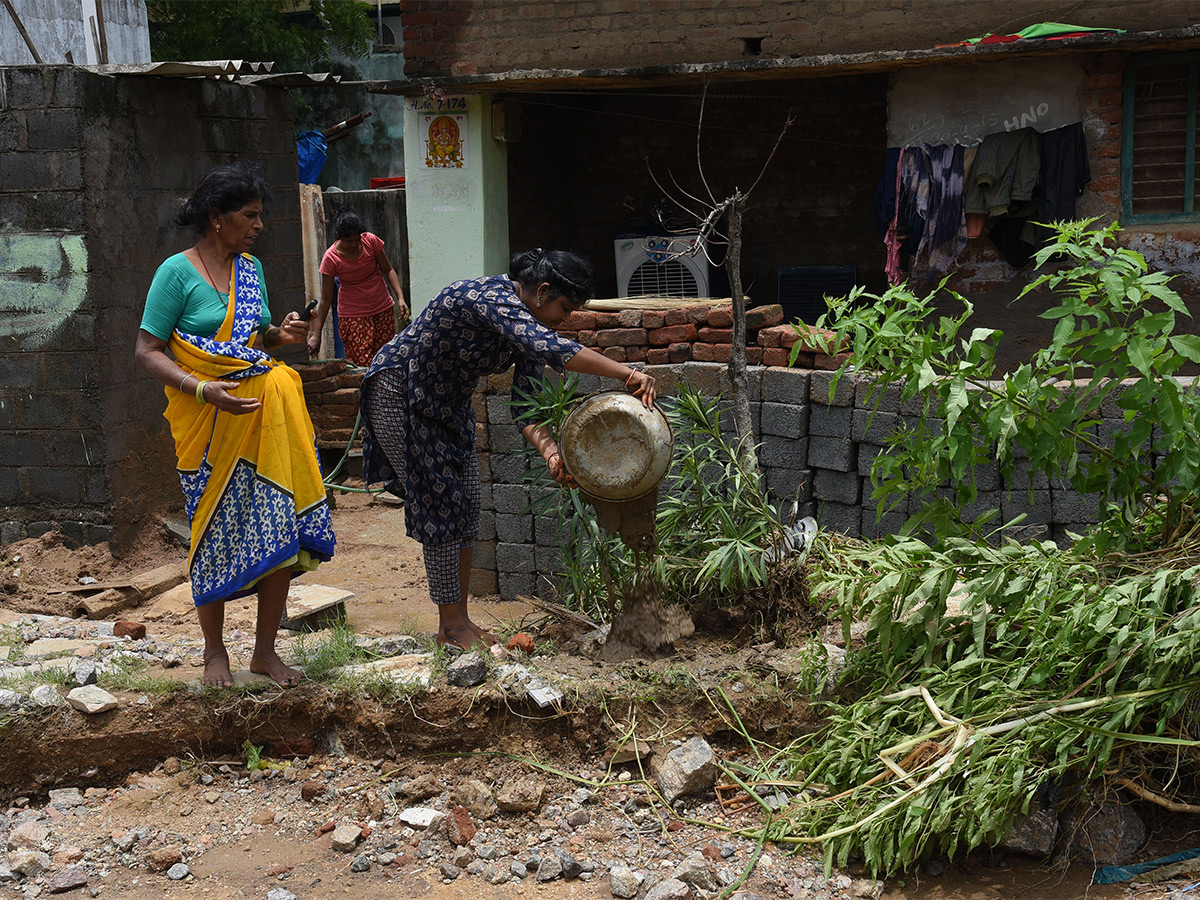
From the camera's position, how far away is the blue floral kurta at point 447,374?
3584mm

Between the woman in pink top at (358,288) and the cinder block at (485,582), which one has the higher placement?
the woman in pink top at (358,288)

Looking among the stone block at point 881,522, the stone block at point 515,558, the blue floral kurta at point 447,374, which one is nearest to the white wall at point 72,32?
the stone block at point 515,558

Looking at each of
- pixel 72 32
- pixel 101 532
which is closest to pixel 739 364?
pixel 101 532

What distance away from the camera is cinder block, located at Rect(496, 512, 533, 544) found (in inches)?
224

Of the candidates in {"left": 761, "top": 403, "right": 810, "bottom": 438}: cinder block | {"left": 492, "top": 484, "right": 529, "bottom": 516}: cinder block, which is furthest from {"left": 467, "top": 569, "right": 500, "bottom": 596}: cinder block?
{"left": 761, "top": 403, "right": 810, "bottom": 438}: cinder block

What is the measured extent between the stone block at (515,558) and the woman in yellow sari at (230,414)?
87.0 inches

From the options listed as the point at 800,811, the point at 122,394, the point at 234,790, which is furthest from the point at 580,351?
the point at 122,394

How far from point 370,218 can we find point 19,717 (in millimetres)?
9751

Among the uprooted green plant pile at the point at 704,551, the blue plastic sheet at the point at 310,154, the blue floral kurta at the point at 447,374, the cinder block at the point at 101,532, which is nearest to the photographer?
the blue floral kurta at the point at 447,374

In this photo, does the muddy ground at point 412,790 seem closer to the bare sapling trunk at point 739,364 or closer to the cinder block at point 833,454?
the bare sapling trunk at point 739,364

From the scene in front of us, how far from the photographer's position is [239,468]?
3.46 metres

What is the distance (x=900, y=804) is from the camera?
303cm

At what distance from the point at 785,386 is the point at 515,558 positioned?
1.69 metres

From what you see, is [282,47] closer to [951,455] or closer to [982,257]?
[982,257]
